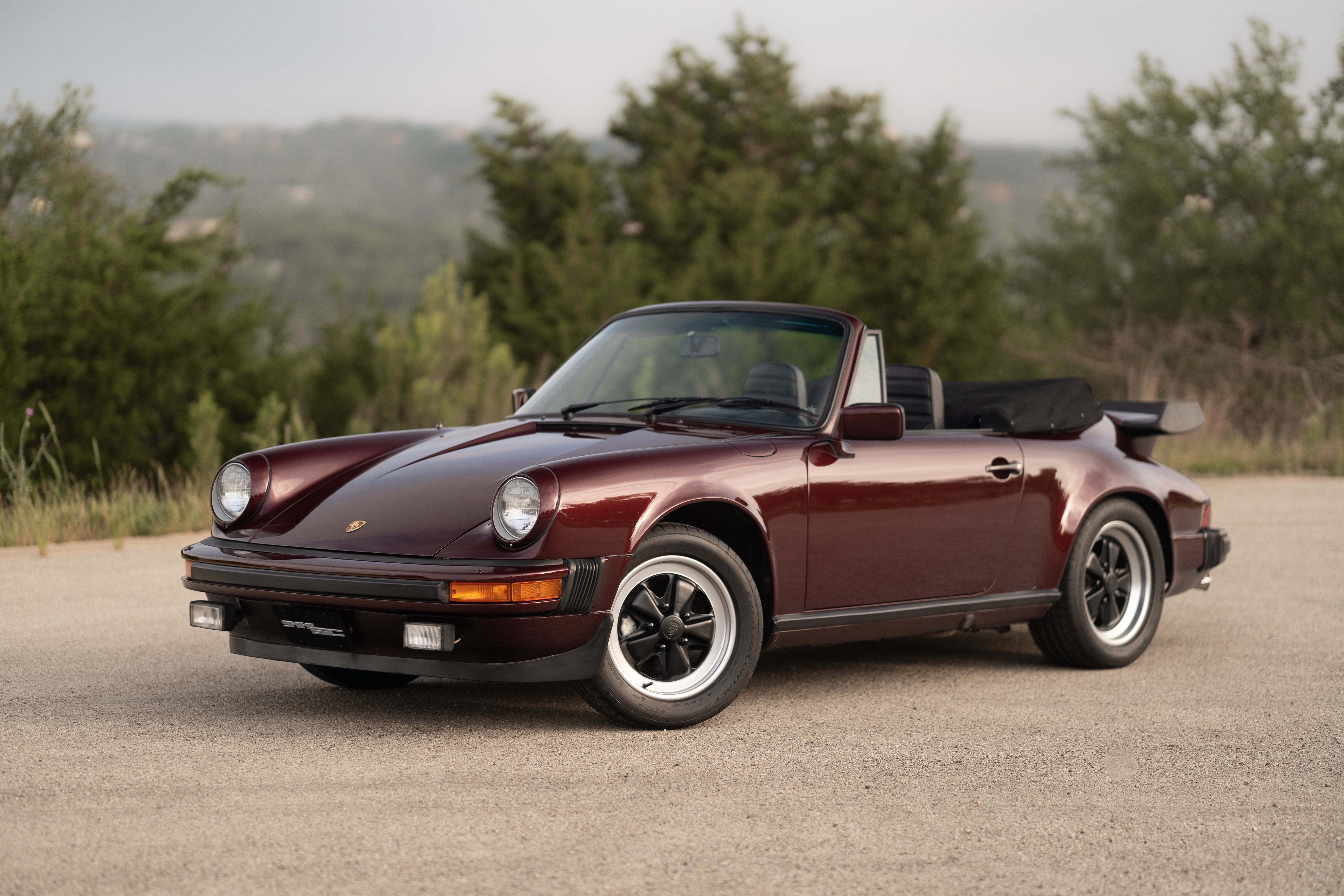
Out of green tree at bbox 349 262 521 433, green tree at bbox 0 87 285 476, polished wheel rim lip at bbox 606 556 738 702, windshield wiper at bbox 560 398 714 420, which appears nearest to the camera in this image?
polished wheel rim lip at bbox 606 556 738 702

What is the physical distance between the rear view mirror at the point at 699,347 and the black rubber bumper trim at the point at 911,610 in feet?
4.08

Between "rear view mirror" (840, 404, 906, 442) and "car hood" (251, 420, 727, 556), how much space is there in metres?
0.56

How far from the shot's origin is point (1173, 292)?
1428 inches

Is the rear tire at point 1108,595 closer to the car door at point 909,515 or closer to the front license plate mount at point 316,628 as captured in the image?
the car door at point 909,515

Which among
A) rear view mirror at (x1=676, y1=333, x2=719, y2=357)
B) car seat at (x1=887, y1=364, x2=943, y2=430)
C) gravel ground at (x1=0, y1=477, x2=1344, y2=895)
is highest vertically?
rear view mirror at (x1=676, y1=333, x2=719, y2=357)

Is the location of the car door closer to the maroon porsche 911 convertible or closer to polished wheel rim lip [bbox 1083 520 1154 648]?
the maroon porsche 911 convertible

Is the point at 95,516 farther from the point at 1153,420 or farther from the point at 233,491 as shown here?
the point at 1153,420

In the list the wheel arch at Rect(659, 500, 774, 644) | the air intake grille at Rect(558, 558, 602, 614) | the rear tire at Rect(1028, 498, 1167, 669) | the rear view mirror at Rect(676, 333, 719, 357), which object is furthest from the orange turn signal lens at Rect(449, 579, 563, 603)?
the rear tire at Rect(1028, 498, 1167, 669)

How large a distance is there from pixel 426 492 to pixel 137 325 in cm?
1411

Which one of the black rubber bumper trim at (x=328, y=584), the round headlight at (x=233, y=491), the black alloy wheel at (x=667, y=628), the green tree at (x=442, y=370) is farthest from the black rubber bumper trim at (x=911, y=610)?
the green tree at (x=442, y=370)

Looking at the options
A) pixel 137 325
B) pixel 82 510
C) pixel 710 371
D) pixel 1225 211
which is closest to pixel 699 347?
pixel 710 371

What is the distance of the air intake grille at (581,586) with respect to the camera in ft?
15.5

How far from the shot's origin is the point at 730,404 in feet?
19.1

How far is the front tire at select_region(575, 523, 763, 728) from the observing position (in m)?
4.95
